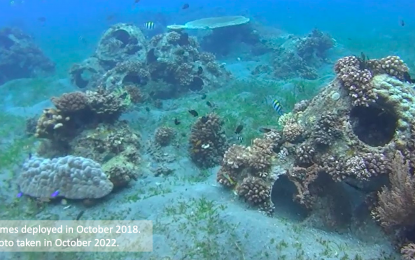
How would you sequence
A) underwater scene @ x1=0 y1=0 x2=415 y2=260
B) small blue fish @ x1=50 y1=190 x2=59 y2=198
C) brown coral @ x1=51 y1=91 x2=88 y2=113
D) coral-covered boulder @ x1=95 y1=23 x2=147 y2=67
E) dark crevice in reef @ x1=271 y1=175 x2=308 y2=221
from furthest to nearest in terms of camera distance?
coral-covered boulder @ x1=95 y1=23 x2=147 y2=67
brown coral @ x1=51 y1=91 x2=88 y2=113
small blue fish @ x1=50 y1=190 x2=59 y2=198
dark crevice in reef @ x1=271 y1=175 x2=308 y2=221
underwater scene @ x1=0 y1=0 x2=415 y2=260

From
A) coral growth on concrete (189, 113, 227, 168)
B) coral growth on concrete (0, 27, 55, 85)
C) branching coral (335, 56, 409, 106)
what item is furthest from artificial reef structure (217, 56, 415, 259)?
coral growth on concrete (0, 27, 55, 85)

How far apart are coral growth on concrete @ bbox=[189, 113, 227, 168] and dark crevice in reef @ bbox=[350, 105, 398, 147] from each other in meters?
4.20

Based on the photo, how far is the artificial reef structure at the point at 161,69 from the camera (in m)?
16.0

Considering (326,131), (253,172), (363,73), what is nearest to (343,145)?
(326,131)

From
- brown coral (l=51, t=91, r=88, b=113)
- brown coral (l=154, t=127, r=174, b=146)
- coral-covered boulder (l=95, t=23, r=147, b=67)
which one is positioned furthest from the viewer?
coral-covered boulder (l=95, t=23, r=147, b=67)

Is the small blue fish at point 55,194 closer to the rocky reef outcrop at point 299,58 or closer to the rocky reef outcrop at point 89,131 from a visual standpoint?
the rocky reef outcrop at point 89,131

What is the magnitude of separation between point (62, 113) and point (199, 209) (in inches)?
228

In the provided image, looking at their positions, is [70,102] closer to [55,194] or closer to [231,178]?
[55,194]

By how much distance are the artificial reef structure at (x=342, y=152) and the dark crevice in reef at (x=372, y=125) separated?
2 cm

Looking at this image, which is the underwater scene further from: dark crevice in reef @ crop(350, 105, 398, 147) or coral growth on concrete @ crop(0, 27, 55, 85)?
coral growth on concrete @ crop(0, 27, 55, 85)

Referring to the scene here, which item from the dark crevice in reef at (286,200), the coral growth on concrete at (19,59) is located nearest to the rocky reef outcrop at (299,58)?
the dark crevice in reef at (286,200)

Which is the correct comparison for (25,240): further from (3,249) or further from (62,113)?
(62,113)

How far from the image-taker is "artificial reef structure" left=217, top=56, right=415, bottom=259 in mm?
6406

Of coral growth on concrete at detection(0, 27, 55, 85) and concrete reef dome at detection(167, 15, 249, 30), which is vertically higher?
concrete reef dome at detection(167, 15, 249, 30)
